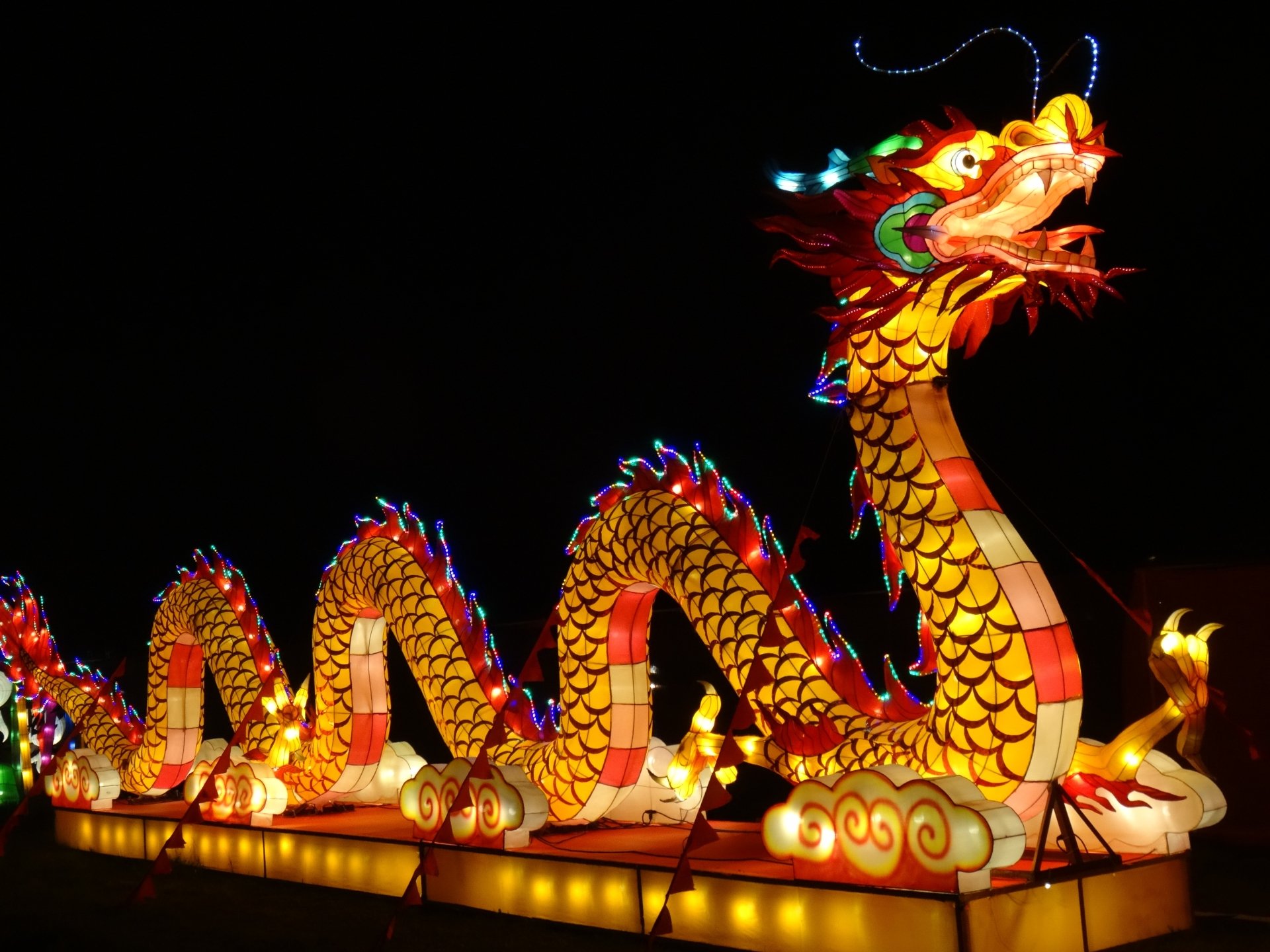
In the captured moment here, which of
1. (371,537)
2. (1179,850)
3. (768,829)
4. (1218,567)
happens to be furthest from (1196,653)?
(371,537)

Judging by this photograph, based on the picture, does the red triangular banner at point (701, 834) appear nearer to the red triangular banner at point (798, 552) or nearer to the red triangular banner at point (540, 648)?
the red triangular banner at point (798, 552)

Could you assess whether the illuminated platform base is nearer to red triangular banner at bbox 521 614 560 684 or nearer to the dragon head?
red triangular banner at bbox 521 614 560 684

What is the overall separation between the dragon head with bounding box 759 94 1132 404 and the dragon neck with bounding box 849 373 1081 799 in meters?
0.19

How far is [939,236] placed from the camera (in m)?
5.57

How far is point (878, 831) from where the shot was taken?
5180 mm

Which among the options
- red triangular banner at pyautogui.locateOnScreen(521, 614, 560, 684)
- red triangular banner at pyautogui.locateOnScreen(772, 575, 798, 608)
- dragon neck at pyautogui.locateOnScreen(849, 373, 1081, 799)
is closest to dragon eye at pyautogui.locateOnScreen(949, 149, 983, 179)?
dragon neck at pyautogui.locateOnScreen(849, 373, 1081, 799)

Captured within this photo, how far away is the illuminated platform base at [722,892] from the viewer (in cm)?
501

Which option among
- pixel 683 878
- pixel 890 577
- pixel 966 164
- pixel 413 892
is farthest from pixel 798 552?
pixel 413 892

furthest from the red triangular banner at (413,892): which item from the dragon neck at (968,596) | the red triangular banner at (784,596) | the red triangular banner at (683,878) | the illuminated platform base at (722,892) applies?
the dragon neck at (968,596)

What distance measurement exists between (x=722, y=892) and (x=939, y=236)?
121 inches

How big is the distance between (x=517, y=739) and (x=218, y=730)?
9.05 m

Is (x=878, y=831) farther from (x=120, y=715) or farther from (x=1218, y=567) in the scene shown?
(x=120, y=715)

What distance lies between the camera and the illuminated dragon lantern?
5.34m

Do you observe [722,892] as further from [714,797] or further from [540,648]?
[540,648]
